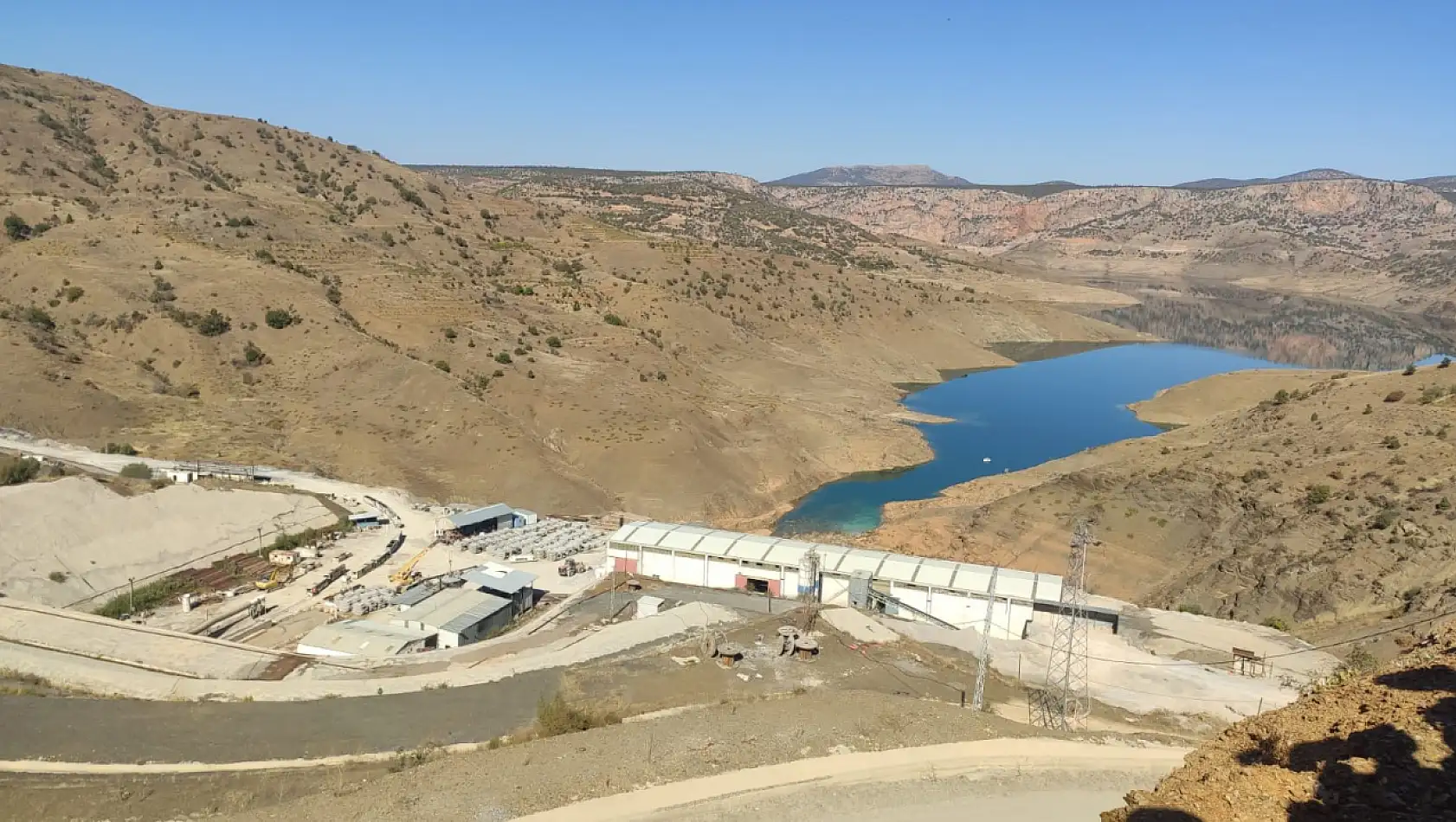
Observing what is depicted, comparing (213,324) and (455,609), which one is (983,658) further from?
(213,324)

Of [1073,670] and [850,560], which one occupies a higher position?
[850,560]

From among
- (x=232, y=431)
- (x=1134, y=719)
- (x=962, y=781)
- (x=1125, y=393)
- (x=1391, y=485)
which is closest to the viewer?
(x=962, y=781)

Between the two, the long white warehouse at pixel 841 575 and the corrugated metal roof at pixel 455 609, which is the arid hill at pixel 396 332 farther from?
the corrugated metal roof at pixel 455 609

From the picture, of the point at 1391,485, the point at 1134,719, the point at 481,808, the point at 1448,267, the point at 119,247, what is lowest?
the point at 1134,719

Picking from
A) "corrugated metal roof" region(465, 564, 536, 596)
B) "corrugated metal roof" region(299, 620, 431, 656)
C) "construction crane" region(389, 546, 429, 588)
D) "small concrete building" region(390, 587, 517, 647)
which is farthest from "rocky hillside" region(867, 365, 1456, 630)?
"corrugated metal roof" region(299, 620, 431, 656)

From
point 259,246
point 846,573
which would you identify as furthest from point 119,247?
point 846,573

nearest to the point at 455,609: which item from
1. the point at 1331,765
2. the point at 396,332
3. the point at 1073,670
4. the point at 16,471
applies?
the point at 1073,670

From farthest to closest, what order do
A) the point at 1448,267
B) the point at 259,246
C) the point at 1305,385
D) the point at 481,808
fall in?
the point at 1448,267 → the point at 1305,385 → the point at 259,246 → the point at 481,808

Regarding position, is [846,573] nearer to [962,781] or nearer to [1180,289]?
[962,781]
